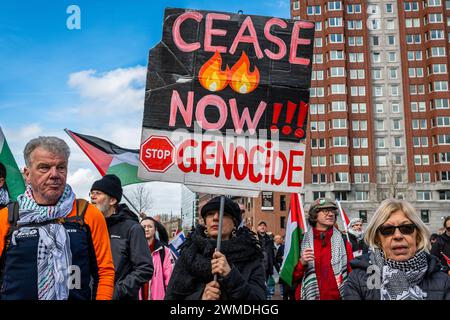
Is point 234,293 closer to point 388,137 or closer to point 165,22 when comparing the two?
point 165,22

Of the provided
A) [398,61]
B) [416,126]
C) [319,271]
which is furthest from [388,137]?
[319,271]

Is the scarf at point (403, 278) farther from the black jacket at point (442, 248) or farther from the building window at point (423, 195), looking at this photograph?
the building window at point (423, 195)

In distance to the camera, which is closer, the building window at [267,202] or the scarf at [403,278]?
the scarf at [403,278]

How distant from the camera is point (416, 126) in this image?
69.8 metres

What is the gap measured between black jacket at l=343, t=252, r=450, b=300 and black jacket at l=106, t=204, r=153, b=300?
5.90 ft

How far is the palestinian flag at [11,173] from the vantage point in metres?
4.67

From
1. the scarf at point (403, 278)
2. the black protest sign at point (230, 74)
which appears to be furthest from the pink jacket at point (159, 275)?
the scarf at point (403, 278)

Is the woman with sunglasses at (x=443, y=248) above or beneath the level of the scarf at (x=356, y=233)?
beneath

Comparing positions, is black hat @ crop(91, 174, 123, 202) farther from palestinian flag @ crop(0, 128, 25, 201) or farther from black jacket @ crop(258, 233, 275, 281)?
black jacket @ crop(258, 233, 275, 281)

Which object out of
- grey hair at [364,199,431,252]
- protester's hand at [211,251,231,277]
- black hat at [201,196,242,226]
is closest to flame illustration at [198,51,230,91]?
black hat at [201,196,242,226]

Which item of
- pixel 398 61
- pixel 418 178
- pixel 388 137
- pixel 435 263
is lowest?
pixel 435 263

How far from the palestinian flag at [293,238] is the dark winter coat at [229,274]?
101 inches

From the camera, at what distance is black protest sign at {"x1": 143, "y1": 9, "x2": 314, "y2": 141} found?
3.79 meters
